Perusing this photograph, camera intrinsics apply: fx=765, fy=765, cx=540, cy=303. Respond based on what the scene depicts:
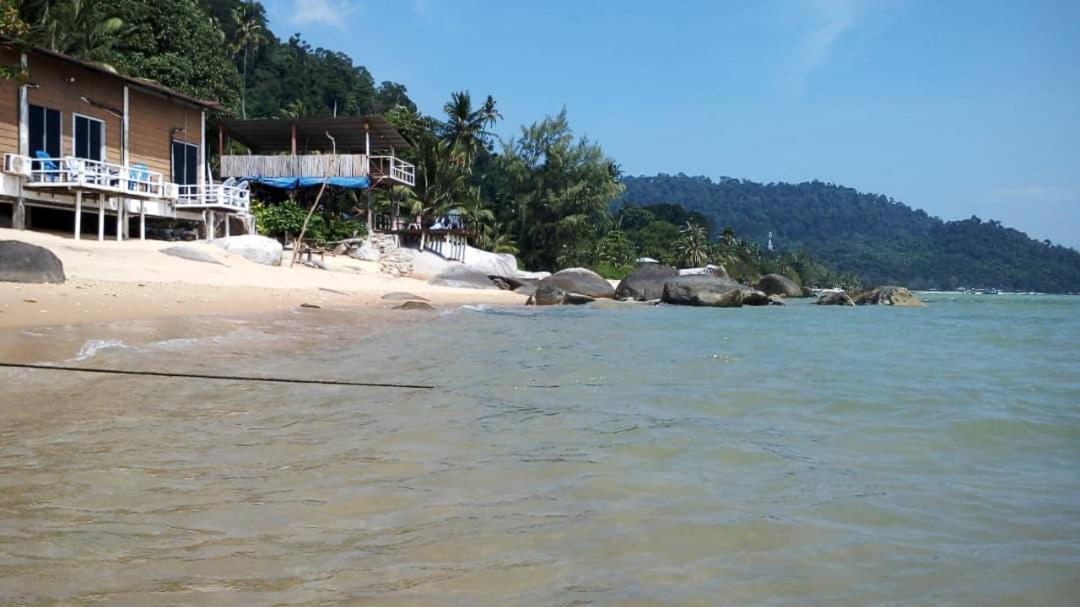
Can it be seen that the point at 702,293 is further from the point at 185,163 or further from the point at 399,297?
the point at 185,163

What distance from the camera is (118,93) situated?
2228cm

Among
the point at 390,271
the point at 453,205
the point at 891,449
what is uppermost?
the point at 453,205

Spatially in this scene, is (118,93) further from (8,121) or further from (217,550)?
(217,550)

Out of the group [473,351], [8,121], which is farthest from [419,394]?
[8,121]

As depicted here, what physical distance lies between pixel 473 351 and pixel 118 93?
18.4 m

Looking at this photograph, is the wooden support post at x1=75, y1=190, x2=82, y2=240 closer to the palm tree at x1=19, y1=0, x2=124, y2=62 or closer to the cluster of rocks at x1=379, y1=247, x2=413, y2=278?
the cluster of rocks at x1=379, y1=247, x2=413, y2=278

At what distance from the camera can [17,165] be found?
725 inches

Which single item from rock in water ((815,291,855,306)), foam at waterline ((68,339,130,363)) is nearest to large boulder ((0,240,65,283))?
foam at waterline ((68,339,130,363))

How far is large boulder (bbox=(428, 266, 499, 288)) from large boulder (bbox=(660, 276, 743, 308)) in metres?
6.95

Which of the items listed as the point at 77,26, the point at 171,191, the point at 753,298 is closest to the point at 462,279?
the point at 171,191

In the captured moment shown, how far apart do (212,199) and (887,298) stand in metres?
26.4

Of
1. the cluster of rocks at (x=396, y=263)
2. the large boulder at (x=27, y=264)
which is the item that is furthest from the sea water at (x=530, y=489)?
the cluster of rocks at (x=396, y=263)

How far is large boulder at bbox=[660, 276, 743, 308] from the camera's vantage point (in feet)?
84.0

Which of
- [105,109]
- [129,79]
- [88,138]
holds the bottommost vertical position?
[88,138]
